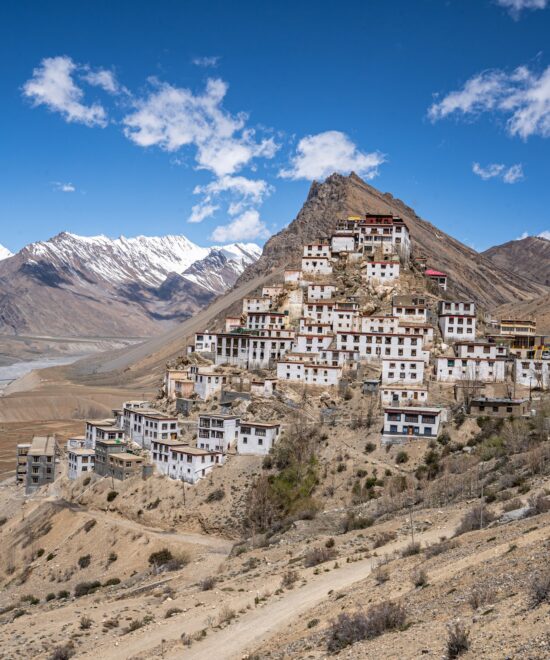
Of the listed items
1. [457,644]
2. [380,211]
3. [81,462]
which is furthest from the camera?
[380,211]

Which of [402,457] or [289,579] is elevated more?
[402,457]

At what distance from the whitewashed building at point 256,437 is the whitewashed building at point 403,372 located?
1043 cm

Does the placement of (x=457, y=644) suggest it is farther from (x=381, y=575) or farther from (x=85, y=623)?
(x=85, y=623)

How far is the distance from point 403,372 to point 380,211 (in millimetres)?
104259

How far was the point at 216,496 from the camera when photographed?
4806 cm

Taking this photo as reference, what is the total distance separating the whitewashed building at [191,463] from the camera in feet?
164

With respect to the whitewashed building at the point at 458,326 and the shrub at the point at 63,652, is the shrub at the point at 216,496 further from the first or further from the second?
the whitewashed building at the point at 458,326

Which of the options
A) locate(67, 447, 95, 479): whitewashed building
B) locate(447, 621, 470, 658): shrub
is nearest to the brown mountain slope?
locate(67, 447, 95, 479): whitewashed building

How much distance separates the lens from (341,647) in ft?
51.1

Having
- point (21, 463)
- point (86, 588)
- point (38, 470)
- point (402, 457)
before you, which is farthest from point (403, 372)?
point (21, 463)

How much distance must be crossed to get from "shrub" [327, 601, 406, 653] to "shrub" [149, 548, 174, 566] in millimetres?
27168

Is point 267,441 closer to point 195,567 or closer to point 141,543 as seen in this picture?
point 141,543

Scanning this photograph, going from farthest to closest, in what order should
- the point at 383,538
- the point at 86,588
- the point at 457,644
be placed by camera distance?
the point at 86,588 < the point at 383,538 < the point at 457,644

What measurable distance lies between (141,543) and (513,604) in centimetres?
3359
